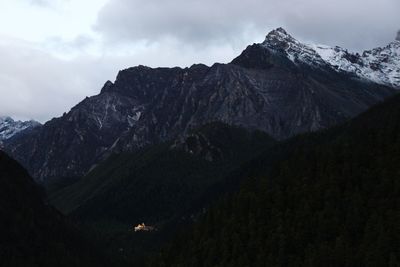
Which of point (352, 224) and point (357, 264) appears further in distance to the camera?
point (352, 224)

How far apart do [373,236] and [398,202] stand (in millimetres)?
15253

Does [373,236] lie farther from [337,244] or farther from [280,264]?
[280,264]

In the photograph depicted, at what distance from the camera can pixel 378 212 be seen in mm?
197000

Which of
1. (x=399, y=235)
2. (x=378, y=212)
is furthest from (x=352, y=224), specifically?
(x=399, y=235)

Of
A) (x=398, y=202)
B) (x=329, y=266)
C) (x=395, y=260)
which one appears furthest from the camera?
(x=398, y=202)

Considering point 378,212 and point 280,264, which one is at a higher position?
point 378,212

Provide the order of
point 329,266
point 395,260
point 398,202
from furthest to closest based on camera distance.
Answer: point 398,202
point 329,266
point 395,260

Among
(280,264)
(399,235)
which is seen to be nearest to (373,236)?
(399,235)

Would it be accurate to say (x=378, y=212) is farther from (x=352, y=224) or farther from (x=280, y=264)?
(x=280, y=264)

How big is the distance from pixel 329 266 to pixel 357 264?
7.79 m

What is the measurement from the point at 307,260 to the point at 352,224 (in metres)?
17.4

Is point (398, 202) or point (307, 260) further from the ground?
point (398, 202)

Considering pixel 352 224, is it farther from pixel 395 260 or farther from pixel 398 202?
pixel 395 260

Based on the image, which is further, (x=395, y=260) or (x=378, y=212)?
(x=378, y=212)
